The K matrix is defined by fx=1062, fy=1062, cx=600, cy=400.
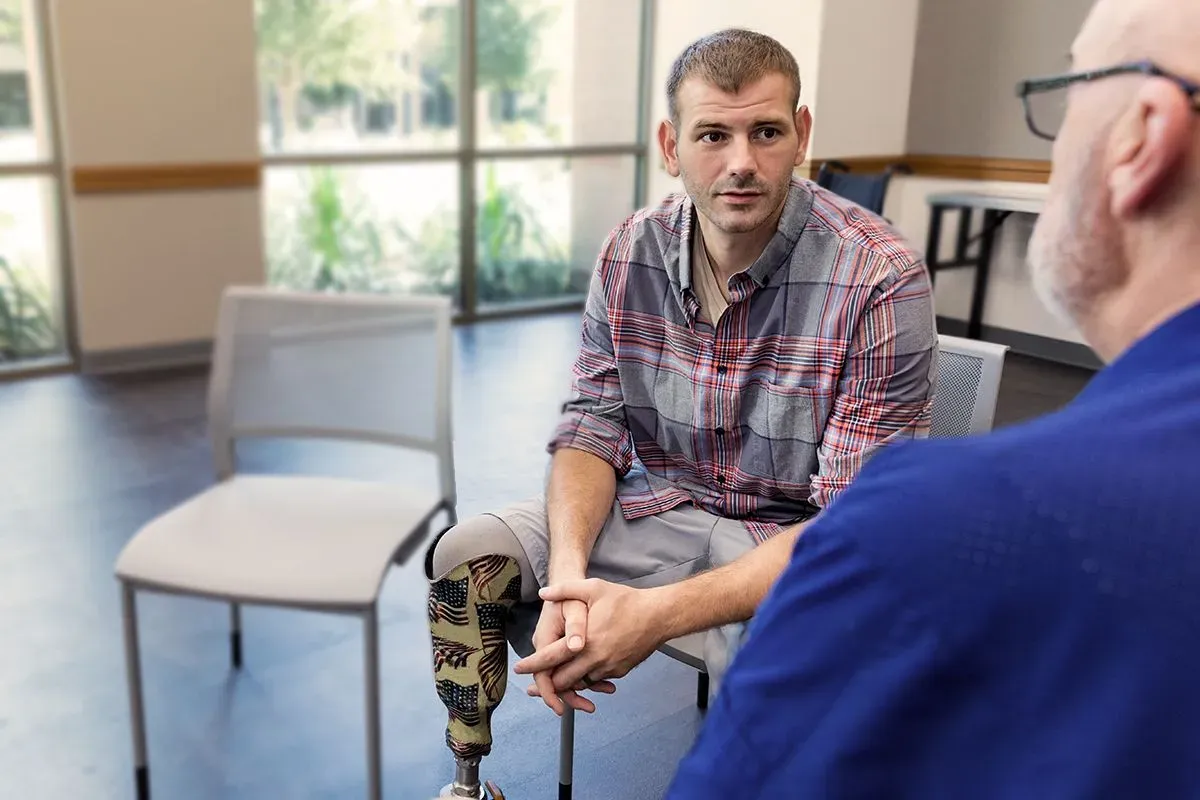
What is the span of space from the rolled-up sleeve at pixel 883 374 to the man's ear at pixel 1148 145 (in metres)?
0.81

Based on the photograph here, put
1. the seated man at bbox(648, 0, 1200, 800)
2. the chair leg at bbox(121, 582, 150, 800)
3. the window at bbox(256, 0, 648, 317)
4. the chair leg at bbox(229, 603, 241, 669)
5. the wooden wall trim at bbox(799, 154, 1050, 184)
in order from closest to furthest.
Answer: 1. the seated man at bbox(648, 0, 1200, 800)
2. the chair leg at bbox(121, 582, 150, 800)
3. the chair leg at bbox(229, 603, 241, 669)
4. the window at bbox(256, 0, 648, 317)
5. the wooden wall trim at bbox(799, 154, 1050, 184)

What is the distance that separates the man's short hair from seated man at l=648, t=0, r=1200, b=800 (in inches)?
35.8

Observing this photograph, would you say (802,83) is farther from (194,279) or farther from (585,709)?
(194,279)

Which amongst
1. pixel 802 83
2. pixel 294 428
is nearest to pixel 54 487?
pixel 294 428

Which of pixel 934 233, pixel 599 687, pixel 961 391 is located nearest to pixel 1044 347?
pixel 961 391

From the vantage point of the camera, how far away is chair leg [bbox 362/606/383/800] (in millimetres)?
1590

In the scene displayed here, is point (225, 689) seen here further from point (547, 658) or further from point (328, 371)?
point (547, 658)

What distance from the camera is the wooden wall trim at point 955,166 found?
498 cm

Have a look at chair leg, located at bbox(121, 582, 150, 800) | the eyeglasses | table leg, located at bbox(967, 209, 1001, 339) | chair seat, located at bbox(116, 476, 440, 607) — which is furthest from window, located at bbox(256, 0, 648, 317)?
the eyeglasses

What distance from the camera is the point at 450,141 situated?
5316mm

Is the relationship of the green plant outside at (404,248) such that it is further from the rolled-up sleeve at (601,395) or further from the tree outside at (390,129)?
the rolled-up sleeve at (601,395)

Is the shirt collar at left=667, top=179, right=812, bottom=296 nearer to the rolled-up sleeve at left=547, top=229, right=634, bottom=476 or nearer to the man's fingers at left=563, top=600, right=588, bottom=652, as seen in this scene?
the rolled-up sleeve at left=547, top=229, right=634, bottom=476

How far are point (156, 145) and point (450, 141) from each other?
4.82ft

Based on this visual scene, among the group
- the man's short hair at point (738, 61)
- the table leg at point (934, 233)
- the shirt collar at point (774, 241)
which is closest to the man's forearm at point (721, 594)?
the shirt collar at point (774, 241)
